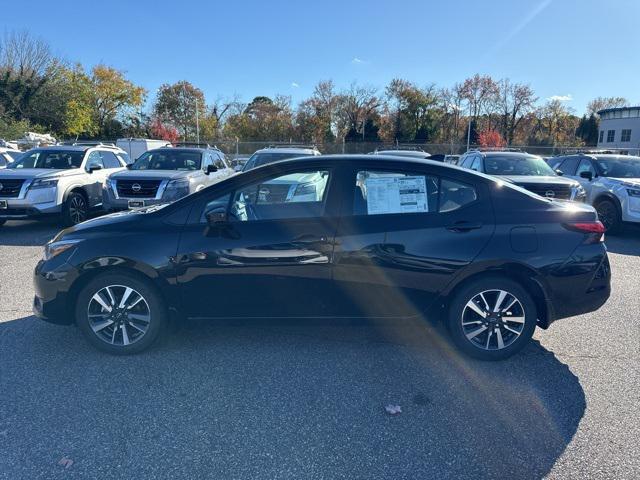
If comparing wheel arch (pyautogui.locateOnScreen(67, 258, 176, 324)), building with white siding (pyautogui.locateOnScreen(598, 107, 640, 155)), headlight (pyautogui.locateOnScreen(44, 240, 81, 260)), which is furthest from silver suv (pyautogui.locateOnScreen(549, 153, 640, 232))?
building with white siding (pyautogui.locateOnScreen(598, 107, 640, 155))

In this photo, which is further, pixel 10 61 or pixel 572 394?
pixel 10 61

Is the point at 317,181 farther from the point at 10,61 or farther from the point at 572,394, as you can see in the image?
the point at 10,61

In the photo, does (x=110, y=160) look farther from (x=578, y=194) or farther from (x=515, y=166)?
(x=578, y=194)

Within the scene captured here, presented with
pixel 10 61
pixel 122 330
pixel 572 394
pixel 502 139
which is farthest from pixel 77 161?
pixel 502 139

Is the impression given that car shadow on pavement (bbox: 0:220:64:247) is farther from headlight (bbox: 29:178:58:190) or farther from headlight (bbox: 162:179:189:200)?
headlight (bbox: 162:179:189:200)

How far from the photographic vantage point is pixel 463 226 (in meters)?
3.61

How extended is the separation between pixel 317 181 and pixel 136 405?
2.20 meters

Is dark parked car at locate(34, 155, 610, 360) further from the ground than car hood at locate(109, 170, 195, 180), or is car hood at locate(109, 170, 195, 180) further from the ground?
car hood at locate(109, 170, 195, 180)

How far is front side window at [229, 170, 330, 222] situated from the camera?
12.1 ft

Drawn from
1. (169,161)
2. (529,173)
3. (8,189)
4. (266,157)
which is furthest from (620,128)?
(8,189)

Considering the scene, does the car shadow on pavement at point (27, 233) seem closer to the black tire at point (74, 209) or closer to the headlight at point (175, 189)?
the black tire at point (74, 209)

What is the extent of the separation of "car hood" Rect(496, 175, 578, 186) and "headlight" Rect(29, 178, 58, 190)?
892 cm

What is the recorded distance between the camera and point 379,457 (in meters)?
2.60

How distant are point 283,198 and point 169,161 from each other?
7.60 meters
